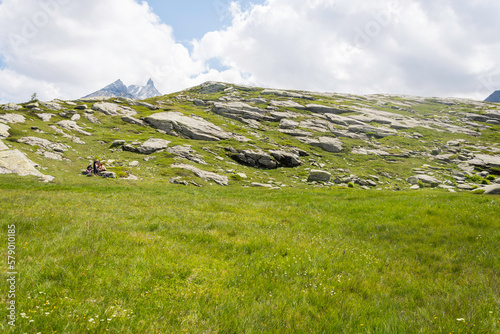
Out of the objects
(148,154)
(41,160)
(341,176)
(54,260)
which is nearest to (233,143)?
(148,154)

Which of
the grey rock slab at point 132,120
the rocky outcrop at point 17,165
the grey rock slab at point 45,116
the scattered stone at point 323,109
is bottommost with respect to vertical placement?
the rocky outcrop at point 17,165

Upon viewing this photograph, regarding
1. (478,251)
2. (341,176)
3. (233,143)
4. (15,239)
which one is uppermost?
(233,143)

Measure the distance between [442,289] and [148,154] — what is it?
61715 mm

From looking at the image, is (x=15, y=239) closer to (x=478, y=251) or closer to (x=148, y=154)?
(x=478, y=251)

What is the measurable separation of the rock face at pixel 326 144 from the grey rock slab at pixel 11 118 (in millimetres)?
89295

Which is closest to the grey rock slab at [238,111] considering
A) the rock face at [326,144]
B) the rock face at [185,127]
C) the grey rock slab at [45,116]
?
the rock face at [326,144]

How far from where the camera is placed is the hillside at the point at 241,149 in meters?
47.4

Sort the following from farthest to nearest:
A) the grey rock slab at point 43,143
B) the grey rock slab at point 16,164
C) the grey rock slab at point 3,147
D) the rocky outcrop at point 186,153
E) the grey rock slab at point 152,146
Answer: the rocky outcrop at point 186,153 → the grey rock slab at point 152,146 → the grey rock slab at point 43,143 → the grey rock slab at point 3,147 → the grey rock slab at point 16,164

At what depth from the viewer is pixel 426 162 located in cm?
8481

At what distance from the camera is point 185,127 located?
8212 cm

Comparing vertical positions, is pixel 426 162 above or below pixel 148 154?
above

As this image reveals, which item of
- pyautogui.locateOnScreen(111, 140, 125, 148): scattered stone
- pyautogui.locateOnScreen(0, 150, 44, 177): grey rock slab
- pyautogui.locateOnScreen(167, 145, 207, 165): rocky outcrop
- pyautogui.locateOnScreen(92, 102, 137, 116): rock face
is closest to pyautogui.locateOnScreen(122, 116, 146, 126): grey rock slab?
pyautogui.locateOnScreen(92, 102, 137, 116): rock face

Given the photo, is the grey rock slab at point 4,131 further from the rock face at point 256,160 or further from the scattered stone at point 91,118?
the rock face at point 256,160

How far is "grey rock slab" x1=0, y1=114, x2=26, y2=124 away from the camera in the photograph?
53619mm
